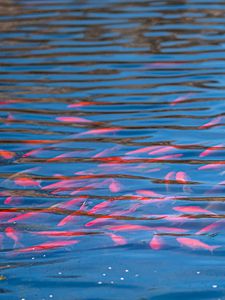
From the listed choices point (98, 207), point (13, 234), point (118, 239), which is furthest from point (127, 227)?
point (13, 234)

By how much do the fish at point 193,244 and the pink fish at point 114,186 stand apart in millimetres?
1190

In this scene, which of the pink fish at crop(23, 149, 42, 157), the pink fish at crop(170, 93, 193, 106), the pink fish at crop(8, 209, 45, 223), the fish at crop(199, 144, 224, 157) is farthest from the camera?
the pink fish at crop(170, 93, 193, 106)

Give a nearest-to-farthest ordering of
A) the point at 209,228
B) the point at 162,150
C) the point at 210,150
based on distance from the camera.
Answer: the point at 209,228 → the point at 210,150 → the point at 162,150

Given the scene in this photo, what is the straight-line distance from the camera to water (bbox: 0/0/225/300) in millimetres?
6090

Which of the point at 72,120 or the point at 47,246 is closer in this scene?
the point at 47,246

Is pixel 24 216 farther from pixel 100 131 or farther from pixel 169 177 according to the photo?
pixel 100 131

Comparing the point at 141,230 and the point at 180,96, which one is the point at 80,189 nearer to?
the point at 141,230

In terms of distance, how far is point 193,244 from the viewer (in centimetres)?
641

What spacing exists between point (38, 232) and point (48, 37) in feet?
23.3

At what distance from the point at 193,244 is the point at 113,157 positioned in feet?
6.94

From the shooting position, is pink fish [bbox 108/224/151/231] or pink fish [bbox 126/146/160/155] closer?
pink fish [bbox 108/224/151/231]

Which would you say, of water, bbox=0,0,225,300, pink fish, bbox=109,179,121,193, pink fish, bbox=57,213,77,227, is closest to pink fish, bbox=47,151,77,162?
water, bbox=0,0,225,300

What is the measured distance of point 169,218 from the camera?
22.5 ft

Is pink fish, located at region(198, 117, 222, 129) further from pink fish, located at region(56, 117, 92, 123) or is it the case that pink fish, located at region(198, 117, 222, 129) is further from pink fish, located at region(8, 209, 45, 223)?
pink fish, located at region(8, 209, 45, 223)
